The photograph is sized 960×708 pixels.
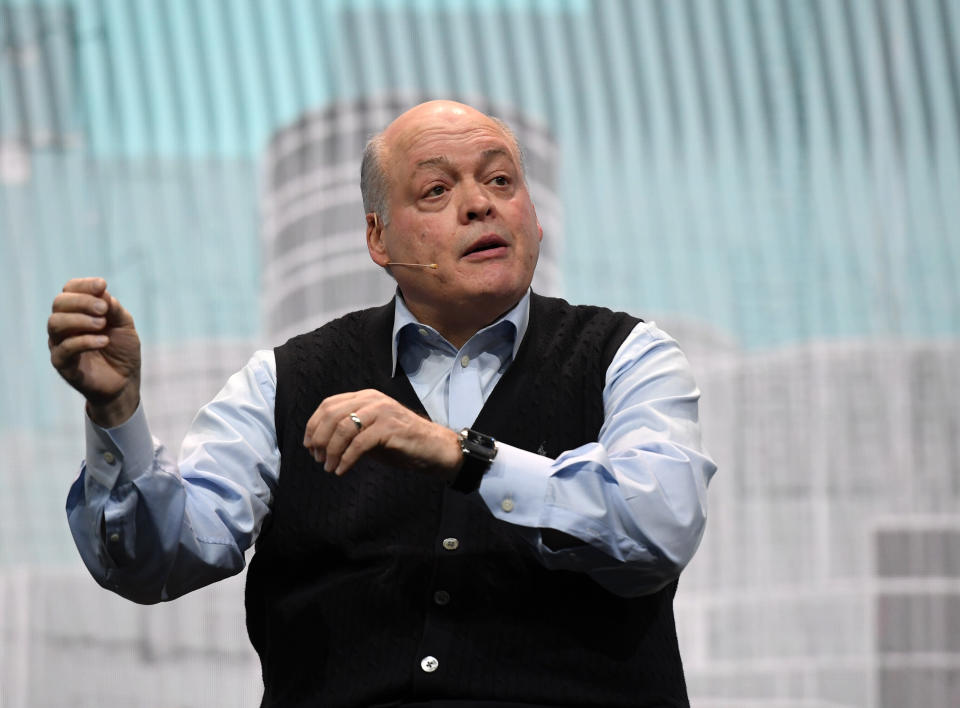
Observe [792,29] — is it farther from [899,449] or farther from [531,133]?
[899,449]

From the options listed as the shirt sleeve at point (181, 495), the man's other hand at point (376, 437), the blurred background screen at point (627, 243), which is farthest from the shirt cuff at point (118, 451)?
the blurred background screen at point (627, 243)

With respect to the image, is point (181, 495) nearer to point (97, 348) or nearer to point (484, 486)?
point (97, 348)

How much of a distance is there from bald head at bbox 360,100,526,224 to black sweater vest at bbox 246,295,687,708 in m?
0.27

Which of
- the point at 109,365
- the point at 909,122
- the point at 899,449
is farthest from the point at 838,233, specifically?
the point at 109,365

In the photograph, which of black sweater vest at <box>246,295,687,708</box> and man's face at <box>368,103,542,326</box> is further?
man's face at <box>368,103,542,326</box>

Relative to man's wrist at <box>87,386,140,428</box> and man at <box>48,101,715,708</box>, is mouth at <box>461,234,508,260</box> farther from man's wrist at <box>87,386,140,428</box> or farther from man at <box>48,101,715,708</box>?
man's wrist at <box>87,386,140,428</box>

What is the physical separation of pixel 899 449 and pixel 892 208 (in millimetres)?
1073

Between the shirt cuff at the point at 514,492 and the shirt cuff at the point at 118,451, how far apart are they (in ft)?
1.18

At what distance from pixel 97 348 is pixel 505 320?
0.56 meters

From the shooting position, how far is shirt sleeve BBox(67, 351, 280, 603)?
125 centimetres

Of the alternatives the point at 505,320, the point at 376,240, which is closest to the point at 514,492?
the point at 505,320

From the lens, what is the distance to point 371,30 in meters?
5.16

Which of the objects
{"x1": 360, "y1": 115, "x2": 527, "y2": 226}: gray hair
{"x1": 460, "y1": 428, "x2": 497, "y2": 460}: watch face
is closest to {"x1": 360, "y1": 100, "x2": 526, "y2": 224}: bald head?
{"x1": 360, "y1": 115, "x2": 527, "y2": 226}: gray hair

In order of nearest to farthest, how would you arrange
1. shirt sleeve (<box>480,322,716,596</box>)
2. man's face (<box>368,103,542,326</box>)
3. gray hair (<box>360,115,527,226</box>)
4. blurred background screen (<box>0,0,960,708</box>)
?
shirt sleeve (<box>480,322,716,596</box>) → man's face (<box>368,103,542,326</box>) → gray hair (<box>360,115,527,226</box>) → blurred background screen (<box>0,0,960,708</box>)
